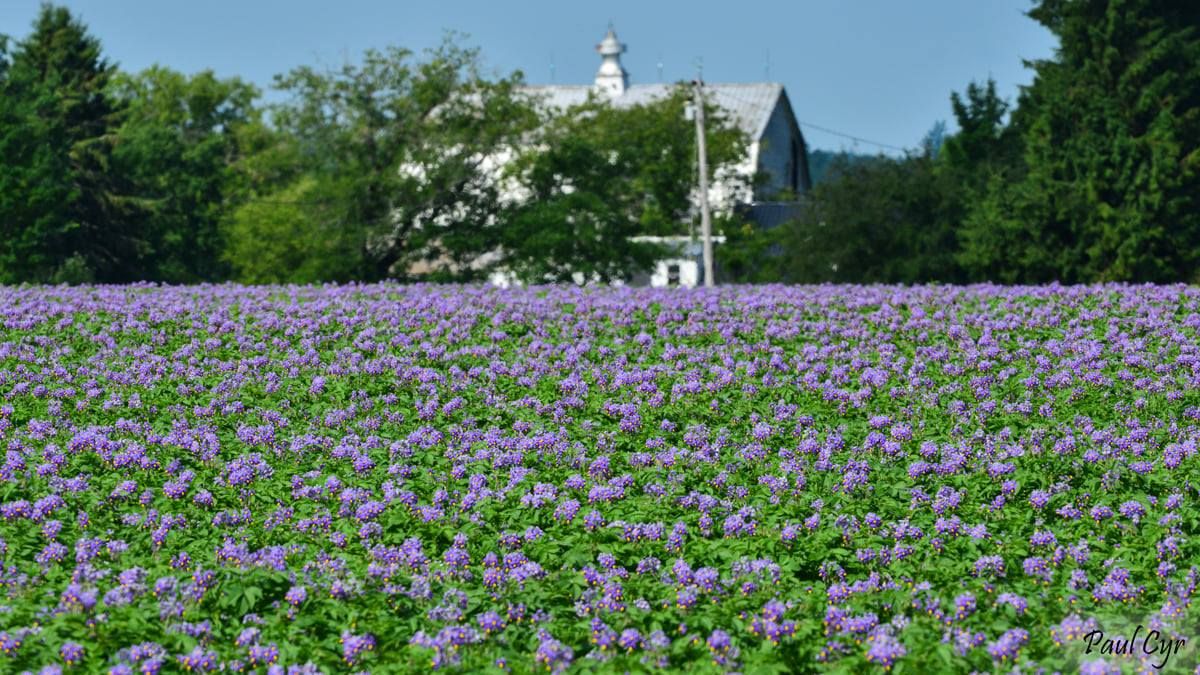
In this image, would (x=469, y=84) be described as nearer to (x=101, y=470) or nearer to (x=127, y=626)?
(x=101, y=470)

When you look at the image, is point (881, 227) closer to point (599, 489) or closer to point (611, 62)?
point (599, 489)

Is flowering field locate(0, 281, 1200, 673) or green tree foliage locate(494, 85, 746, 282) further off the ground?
green tree foliage locate(494, 85, 746, 282)

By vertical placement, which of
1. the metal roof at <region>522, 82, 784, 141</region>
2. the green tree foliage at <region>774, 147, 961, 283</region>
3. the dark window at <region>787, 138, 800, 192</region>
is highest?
the metal roof at <region>522, 82, 784, 141</region>

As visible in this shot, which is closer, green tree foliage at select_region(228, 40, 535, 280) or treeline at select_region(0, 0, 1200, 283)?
treeline at select_region(0, 0, 1200, 283)

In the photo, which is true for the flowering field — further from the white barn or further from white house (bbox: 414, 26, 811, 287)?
the white barn

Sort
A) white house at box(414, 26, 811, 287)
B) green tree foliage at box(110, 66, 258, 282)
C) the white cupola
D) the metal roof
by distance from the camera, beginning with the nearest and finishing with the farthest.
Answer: green tree foliage at box(110, 66, 258, 282), white house at box(414, 26, 811, 287), the metal roof, the white cupola

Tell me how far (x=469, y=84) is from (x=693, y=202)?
73.7ft

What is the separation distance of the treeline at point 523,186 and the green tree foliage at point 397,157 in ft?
0.28

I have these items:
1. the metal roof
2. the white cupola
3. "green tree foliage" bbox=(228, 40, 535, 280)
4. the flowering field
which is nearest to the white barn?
the metal roof

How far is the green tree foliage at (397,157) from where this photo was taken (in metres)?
51.7

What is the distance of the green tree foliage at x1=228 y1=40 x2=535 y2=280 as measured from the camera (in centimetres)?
5166

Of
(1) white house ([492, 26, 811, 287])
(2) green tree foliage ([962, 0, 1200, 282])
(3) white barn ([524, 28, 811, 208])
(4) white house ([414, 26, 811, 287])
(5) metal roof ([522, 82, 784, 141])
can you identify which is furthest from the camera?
(5) metal roof ([522, 82, 784, 141])

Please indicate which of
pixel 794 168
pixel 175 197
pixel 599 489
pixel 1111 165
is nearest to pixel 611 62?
pixel 794 168

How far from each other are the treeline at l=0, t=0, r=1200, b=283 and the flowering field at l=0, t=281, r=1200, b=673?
2542cm
